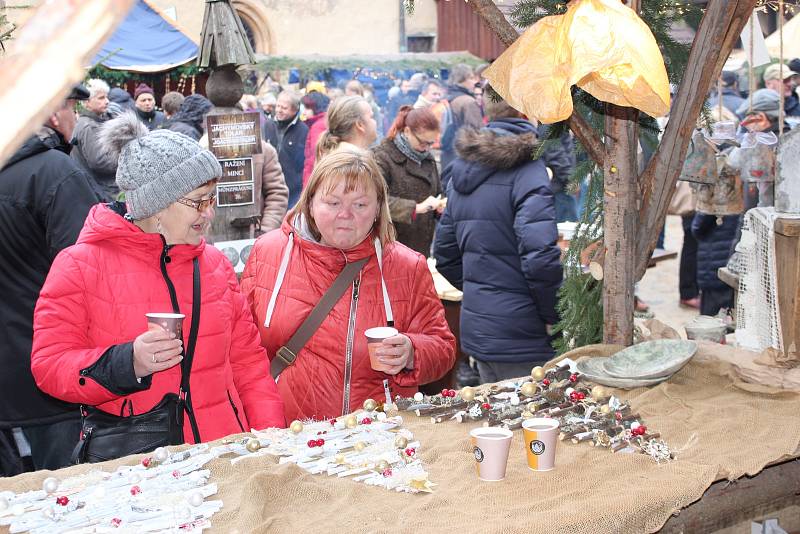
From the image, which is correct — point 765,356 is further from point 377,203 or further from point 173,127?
point 173,127

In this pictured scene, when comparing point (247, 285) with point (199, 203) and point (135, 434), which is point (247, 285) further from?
point (135, 434)

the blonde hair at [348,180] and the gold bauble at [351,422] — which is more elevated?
the blonde hair at [348,180]

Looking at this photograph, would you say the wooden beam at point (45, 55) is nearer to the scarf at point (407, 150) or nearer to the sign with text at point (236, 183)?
the sign with text at point (236, 183)

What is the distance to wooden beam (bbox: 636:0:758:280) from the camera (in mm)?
3150

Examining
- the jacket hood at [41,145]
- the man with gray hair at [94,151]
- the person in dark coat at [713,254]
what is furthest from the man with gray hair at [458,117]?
the jacket hood at [41,145]

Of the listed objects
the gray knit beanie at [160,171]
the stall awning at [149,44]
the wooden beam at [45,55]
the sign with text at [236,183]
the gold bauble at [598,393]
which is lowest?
the gold bauble at [598,393]

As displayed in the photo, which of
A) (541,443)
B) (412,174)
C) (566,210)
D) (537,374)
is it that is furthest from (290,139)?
(541,443)

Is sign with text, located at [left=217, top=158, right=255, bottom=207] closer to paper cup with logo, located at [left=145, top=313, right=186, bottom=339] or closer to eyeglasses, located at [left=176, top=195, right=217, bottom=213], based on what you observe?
eyeglasses, located at [left=176, top=195, right=217, bottom=213]

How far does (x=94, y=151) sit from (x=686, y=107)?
4875 millimetres

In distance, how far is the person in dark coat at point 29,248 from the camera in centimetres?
332

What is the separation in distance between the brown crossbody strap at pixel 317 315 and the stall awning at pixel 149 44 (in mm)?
12104

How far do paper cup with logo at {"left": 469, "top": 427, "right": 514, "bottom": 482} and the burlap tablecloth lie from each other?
0.03 meters

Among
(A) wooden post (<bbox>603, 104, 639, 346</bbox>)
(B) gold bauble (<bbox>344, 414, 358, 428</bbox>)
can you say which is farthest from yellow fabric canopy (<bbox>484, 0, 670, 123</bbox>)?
(B) gold bauble (<bbox>344, 414, 358, 428</bbox>)

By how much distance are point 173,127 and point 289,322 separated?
4888mm
